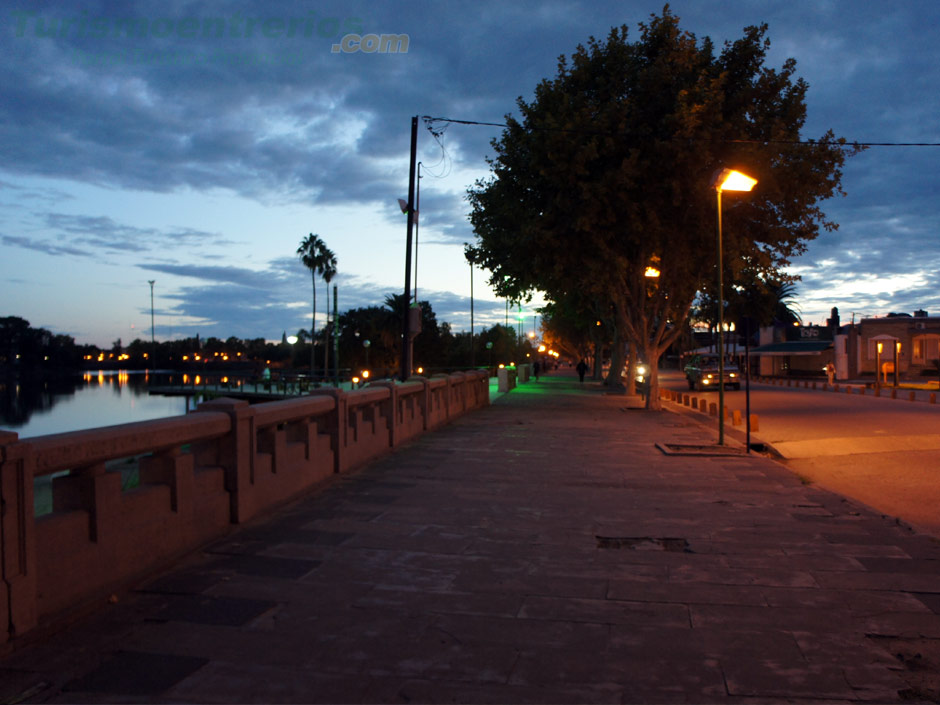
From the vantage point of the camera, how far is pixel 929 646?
14.6ft

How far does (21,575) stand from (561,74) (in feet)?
73.8

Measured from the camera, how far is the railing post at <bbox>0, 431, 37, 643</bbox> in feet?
13.5

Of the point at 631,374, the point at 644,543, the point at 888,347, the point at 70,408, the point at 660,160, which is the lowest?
the point at 70,408

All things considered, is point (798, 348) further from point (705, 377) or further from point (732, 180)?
point (732, 180)

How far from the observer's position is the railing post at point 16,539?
13.5ft

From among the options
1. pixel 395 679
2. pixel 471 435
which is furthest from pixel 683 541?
pixel 471 435

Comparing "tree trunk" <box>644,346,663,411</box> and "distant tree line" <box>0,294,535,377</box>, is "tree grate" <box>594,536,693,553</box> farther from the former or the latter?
"distant tree line" <box>0,294,535,377</box>

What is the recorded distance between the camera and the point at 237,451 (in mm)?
7137

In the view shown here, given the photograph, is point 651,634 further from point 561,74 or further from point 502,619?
point 561,74

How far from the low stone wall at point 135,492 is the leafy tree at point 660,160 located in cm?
1470

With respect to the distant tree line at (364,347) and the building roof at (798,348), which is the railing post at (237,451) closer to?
the distant tree line at (364,347)

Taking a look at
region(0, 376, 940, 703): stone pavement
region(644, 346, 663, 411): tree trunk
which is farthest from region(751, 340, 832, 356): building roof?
region(0, 376, 940, 703): stone pavement

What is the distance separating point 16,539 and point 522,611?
3144mm

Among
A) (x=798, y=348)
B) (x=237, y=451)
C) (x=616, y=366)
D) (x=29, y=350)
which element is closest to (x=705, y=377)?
(x=616, y=366)
